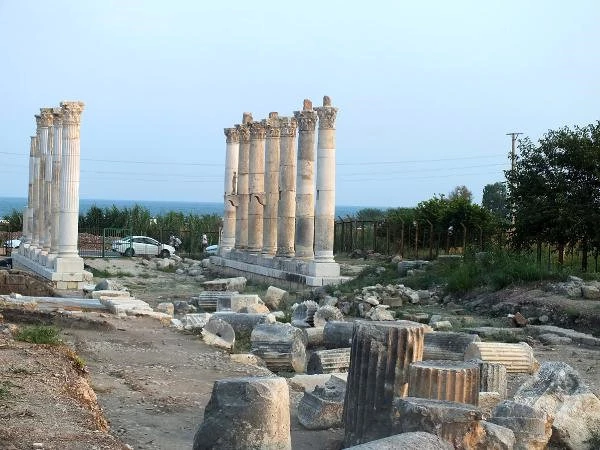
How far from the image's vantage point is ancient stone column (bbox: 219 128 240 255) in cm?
3684

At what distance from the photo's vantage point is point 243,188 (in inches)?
1380

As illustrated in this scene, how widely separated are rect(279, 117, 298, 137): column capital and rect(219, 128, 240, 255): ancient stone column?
5.99m

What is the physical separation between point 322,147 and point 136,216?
25867 millimetres

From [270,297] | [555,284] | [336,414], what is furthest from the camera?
[270,297]

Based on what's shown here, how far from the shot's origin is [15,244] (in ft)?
154

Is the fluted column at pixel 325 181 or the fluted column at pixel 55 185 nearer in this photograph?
the fluted column at pixel 325 181

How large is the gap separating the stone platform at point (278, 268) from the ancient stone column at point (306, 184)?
1.74ft

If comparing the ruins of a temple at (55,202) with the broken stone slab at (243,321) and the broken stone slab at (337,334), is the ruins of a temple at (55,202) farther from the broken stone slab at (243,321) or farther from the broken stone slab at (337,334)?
the broken stone slab at (337,334)

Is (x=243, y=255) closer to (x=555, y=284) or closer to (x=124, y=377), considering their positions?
(x=555, y=284)

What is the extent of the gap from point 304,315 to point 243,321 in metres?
1.80

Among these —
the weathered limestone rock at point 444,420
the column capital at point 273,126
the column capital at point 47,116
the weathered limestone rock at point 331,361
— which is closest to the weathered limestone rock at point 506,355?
the weathered limestone rock at point 331,361

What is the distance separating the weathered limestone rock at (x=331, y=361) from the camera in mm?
13438

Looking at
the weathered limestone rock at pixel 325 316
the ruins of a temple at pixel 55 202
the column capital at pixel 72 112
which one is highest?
the column capital at pixel 72 112

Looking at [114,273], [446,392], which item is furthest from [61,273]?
[446,392]
